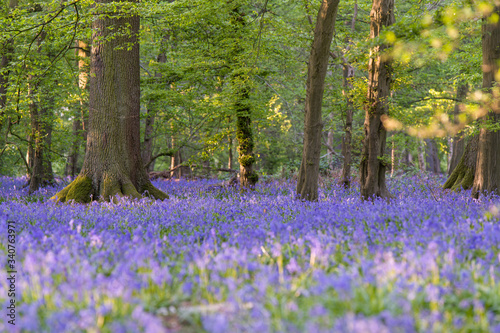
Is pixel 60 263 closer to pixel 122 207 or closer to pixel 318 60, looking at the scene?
pixel 122 207

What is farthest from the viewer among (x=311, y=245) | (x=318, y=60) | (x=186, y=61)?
(x=186, y=61)

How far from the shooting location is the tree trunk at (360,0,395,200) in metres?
7.66

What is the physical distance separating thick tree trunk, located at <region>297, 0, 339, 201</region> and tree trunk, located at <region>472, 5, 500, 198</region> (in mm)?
3153

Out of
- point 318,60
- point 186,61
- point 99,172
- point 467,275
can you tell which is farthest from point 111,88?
point 467,275

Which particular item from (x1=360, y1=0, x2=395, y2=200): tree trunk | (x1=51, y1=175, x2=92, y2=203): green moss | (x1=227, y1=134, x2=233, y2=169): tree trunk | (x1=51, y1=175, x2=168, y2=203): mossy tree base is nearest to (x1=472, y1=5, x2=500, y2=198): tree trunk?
(x1=360, y1=0, x2=395, y2=200): tree trunk

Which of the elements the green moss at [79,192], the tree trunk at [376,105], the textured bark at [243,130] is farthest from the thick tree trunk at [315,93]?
the green moss at [79,192]

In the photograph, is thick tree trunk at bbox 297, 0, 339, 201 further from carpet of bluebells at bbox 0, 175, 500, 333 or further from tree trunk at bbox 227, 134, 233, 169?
tree trunk at bbox 227, 134, 233, 169

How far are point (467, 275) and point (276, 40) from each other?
9.73 metres

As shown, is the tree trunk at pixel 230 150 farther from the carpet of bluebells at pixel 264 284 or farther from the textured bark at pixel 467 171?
the carpet of bluebells at pixel 264 284

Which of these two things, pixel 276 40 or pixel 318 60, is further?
pixel 276 40

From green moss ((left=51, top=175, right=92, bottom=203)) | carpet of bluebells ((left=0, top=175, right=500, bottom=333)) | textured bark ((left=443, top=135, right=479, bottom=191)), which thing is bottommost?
carpet of bluebells ((left=0, top=175, right=500, bottom=333))

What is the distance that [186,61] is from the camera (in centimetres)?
1090

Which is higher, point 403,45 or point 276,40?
point 276,40

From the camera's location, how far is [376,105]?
25.1ft
